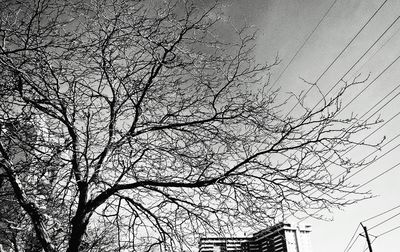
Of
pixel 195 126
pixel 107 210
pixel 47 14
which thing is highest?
pixel 47 14

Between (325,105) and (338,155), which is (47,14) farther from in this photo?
(338,155)

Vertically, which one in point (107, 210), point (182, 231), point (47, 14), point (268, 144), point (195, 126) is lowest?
point (182, 231)

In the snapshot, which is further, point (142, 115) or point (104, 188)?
point (142, 115)

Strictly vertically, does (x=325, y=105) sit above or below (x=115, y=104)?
below

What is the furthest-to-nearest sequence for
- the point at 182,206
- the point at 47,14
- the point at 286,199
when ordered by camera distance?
1. the point at 182,206
2. the point at 286,199
3. the point at 47,14

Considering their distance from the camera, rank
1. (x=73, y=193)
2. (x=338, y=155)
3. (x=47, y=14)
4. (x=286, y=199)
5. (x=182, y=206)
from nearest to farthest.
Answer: (x=47, y=14) < (x=338, y=155) < (x=286, y=199) < (x=73, y=193) < (x=182, y=206)

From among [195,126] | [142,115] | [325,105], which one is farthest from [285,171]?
[142,115]

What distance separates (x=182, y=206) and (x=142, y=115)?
1540 millimetres

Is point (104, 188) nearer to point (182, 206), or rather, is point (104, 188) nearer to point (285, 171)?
point (182, 206)

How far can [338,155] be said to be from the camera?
13.7ft

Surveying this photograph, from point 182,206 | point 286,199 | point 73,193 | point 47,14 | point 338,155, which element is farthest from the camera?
point 182,206

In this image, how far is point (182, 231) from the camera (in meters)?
5.20

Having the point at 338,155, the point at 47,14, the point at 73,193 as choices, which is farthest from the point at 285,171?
the point at 47,14

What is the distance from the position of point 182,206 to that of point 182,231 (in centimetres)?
40
